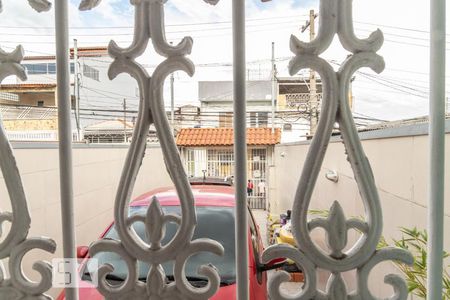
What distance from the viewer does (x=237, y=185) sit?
0.70 metres

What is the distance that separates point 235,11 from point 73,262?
2.06 feet

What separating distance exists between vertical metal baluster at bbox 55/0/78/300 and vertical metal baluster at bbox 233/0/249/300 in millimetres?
353

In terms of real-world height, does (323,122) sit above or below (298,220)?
above

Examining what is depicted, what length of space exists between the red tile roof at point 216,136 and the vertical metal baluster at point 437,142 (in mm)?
8948

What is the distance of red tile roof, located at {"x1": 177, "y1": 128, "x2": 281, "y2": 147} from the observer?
10.1 metres

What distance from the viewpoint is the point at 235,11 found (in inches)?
27.0

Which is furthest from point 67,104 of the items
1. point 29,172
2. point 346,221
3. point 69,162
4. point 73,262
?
point 29,172

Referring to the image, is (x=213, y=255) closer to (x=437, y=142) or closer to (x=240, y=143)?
(x=240, y=143)

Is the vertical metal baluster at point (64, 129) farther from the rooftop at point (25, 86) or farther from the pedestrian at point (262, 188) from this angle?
the pedestrian at point (262, 188)

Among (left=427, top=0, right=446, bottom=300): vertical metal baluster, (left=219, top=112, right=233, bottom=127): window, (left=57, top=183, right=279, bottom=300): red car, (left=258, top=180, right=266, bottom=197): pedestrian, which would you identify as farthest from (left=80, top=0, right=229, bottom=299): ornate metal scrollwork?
(left=258, top=180, right=266, bottom=197): pedestrian

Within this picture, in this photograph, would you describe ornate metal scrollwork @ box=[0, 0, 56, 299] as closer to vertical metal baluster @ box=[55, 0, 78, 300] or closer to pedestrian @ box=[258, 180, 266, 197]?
vertical metal baluster @ box=[55, 0, 78, 300]

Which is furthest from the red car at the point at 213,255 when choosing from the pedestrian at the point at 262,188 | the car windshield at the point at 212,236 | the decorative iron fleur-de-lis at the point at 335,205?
the pedestrian at the point at 262,188

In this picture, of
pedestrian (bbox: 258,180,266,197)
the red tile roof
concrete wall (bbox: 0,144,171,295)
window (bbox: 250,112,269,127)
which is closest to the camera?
window (bbox: 250,112,269,127)

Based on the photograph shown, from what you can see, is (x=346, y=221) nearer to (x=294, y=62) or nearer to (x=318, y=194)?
(x=294, y=62)
